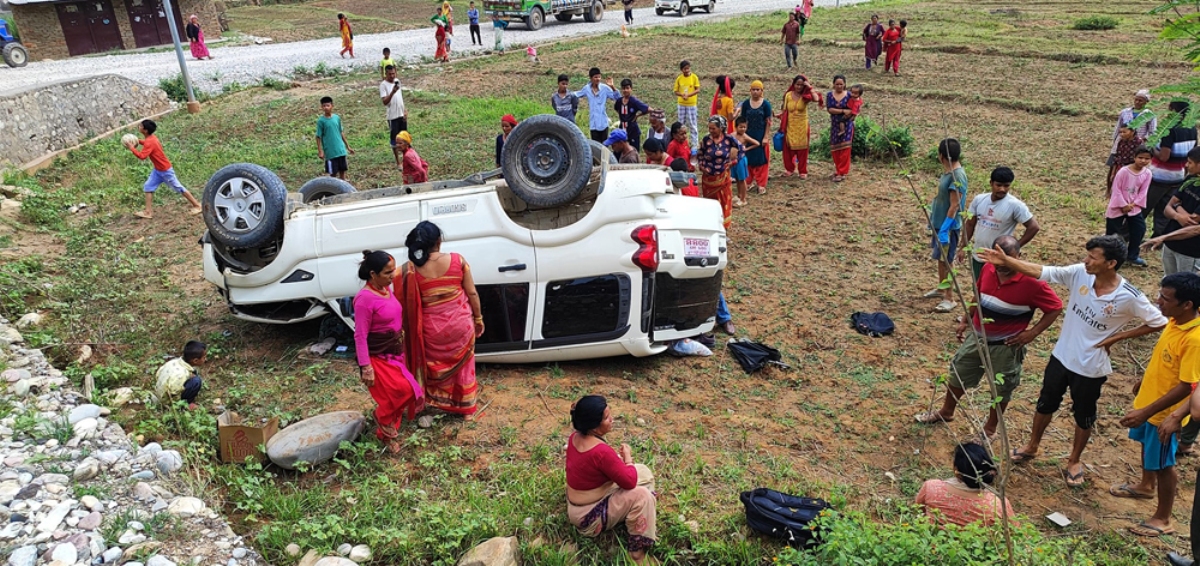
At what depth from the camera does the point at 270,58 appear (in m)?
23.2

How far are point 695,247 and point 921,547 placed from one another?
10.3 ft

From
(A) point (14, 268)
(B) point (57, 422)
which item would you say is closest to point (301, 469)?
(B) point (57, 422)

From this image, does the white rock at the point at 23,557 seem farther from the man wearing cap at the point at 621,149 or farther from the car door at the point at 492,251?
the man wearing cap at the point at 621,149

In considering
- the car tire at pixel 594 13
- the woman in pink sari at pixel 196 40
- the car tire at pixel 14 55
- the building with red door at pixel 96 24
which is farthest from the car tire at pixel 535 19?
the car tire at pixel 14 55

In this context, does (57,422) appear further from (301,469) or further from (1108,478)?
(1108,478)

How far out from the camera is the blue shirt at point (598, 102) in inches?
459

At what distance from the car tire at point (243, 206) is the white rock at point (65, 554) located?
287 cm

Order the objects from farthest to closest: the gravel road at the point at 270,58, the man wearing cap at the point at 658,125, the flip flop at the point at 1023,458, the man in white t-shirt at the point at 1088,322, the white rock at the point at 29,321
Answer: the gravel road at the point at 270,58
the man wearing cap at the point at 658,125
the white rock at the point at 29,321
the flip flop at the point at 1023,458
the man in white t-shirt at the point at 1088,322

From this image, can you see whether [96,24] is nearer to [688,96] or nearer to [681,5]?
[681,5]

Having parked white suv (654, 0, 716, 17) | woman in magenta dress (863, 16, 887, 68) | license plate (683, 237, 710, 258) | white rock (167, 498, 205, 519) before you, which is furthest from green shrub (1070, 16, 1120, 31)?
white rock (167, 498, 205, 519)

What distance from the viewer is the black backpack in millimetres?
4113

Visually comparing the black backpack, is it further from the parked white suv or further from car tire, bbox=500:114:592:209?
the parked white suv

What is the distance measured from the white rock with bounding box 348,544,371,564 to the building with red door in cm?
2823

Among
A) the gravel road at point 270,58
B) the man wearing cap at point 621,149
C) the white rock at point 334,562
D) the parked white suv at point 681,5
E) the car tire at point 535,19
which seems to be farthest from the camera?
the parked white suv at point 681,5
